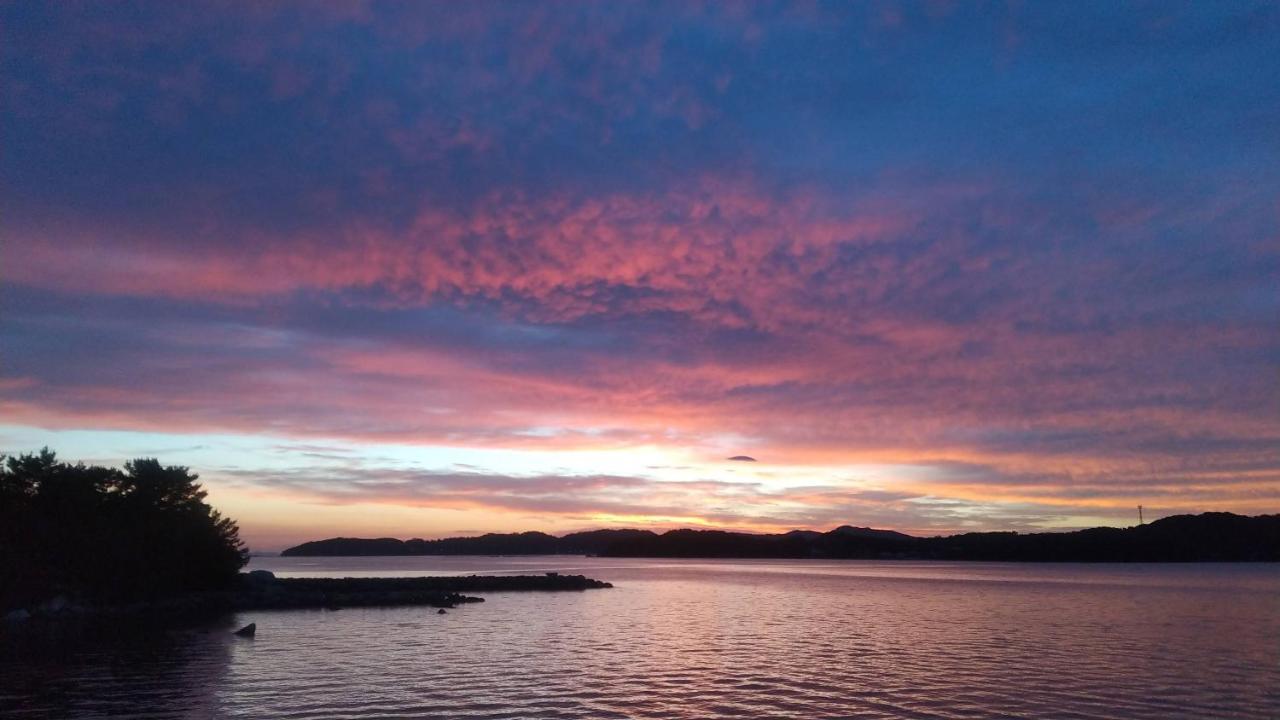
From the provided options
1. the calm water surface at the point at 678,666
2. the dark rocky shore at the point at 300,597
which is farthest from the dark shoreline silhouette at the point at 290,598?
the calm water surface at the point at 678,666

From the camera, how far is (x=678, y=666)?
45.1 meters

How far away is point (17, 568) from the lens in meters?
60.8

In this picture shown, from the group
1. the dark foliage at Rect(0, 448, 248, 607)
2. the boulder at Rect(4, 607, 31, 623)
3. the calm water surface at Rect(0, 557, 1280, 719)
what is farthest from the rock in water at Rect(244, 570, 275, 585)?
the boulder at Rect(4, 607, 31, 623)

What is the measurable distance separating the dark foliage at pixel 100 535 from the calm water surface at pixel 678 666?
8.61 meters

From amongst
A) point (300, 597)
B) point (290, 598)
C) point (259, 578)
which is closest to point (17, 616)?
point (290, 598)

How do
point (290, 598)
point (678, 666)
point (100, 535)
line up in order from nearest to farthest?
→ 1. point (678, 666)
2. point (100, 535)
3. point (290, 598)

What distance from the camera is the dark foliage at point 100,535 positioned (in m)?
62.5

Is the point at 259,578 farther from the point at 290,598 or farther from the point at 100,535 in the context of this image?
the point at 100,535

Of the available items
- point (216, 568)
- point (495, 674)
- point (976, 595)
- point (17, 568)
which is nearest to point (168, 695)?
point (495, 674)

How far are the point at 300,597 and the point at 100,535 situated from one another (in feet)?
73.4

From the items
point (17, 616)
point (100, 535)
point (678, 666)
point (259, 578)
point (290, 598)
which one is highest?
point (100, 535)

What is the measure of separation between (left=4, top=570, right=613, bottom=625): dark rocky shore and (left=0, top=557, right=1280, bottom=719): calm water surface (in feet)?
14.7

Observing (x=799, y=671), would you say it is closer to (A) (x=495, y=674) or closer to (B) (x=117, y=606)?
(A) (x=495, y=674)

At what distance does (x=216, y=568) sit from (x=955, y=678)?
7180 centimetres
